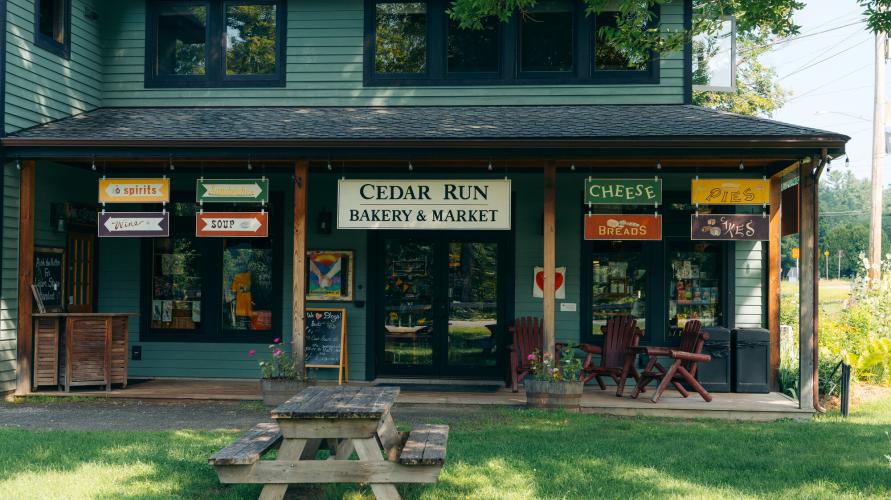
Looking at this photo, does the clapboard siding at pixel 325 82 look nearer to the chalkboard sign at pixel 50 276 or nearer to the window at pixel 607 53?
the window at pixel 607 53

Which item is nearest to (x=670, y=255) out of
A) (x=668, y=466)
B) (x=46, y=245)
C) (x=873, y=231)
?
(x=668, y=466)

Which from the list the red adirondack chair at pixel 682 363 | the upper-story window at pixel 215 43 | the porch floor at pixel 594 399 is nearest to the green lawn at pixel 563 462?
the porch floor at pixel 594 399

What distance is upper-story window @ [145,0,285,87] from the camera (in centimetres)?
1173

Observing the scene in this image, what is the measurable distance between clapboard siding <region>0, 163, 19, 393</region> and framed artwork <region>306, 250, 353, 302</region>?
3.74 meters

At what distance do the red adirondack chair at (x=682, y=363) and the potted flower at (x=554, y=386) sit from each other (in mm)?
1050

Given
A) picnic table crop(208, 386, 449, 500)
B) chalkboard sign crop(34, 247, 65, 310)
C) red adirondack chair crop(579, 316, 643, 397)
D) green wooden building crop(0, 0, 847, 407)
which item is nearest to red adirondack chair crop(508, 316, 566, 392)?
red adirondack chair crop(579, 316, 643, 397)

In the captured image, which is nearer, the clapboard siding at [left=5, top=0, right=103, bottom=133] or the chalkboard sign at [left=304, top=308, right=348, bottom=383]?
the clapboard siding at [left=5, top=0, right=103, bottom=133]

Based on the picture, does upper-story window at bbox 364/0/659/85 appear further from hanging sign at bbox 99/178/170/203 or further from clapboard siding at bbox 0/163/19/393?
clapboard siding at bbox 0/163/19/393

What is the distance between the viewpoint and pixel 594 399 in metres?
9.81

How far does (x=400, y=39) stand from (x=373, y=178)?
2.07 meters

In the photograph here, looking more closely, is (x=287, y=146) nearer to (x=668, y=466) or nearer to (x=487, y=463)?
(x=487, y=463)

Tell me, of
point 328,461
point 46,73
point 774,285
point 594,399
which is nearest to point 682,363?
point 594,399

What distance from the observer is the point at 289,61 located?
461 inches

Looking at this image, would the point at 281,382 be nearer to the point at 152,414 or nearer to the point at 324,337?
the point at 152,414
